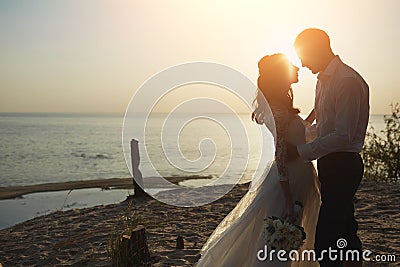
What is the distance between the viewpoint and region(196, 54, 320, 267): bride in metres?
4.30

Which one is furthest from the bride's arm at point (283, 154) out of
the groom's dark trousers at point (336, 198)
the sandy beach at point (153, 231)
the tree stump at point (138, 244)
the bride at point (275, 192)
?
the tree stump at point (138, 244)

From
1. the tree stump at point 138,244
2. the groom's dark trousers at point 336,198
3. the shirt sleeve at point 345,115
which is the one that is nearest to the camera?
the shirt sleeve at point 345,115

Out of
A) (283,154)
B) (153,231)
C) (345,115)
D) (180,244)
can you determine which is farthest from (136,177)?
(345,115)

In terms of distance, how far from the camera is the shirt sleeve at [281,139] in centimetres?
422

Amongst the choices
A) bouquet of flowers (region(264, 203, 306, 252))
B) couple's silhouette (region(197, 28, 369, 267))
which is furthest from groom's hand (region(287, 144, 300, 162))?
bouquet of flowers (region(264, 203, 306, 252))

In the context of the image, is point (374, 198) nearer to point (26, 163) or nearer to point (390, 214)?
point (390, 214)

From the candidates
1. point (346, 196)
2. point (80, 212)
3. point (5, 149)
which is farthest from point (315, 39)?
point (5, 149)

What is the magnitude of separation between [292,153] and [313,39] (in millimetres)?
1067

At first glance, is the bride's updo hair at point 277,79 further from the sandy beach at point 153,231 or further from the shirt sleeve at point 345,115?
the sandy beach at point 153,231

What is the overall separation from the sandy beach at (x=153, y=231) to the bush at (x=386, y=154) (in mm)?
2640

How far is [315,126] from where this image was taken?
179 inches

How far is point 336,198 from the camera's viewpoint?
417cm

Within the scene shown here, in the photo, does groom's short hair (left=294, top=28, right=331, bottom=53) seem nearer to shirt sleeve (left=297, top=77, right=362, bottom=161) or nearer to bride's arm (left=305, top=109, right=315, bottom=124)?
shirt sleeve (left=297, top=77, right=362, bottom=161)

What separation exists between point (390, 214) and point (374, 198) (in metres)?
1.80
